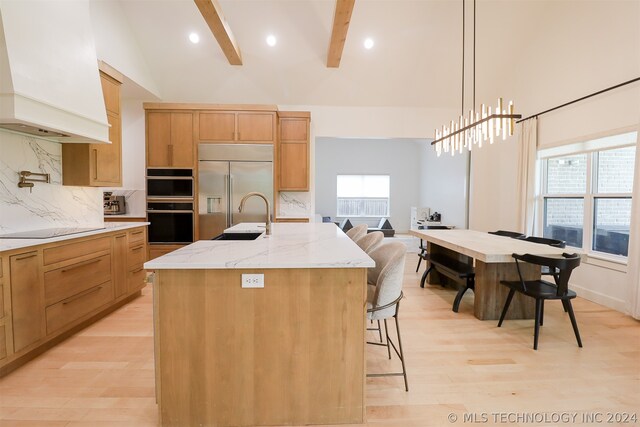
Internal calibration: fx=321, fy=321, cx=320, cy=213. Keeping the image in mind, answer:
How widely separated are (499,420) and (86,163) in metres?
4.02

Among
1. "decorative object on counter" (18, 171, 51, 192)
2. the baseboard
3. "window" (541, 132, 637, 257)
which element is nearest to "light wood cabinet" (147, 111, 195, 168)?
"decorative object on counter" (18, 171, 51, 192)

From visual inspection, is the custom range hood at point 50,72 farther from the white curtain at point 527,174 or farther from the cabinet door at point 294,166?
the white curtain at point 527,174

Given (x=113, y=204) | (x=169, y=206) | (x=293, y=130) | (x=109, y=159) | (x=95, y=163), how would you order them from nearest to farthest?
(x=95, y=163) → (x=109, y=159) → (x=169, y=206) → (x=113, y=204) → (x=293, y=130)

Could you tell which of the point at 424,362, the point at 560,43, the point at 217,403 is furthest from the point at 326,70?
the point at 217,403

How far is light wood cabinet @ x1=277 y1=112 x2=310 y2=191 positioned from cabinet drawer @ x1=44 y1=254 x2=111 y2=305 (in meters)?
2.85

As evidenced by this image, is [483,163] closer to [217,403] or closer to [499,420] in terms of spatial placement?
[499,420]

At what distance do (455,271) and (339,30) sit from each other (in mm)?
3237

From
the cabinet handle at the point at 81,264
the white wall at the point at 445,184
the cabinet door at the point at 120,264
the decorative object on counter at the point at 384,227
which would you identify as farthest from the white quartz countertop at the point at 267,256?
the decorative object on counter at the point at 384,227

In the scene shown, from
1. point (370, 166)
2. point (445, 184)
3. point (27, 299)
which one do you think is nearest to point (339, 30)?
point (27, 299)

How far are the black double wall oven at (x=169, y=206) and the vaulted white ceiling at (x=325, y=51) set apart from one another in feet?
4.84

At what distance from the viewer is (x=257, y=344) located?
165 cm

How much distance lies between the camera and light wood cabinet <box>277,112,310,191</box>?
17.4 ft

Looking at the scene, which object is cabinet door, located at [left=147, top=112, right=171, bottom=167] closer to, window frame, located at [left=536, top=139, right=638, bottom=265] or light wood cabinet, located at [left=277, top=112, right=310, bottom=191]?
light wood cabinet, located at [left=277, top=112, right=310, bottom=191]

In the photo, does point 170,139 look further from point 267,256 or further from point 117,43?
point 267,256
